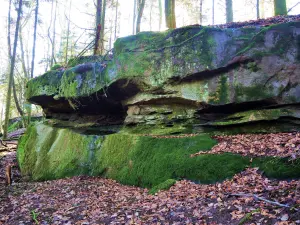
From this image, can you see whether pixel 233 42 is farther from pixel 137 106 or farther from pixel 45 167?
pixel 45 167

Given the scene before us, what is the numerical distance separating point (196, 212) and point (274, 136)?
3.75 metres

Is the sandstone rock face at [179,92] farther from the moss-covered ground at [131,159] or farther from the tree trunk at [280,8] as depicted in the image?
the tree trunk at [280,8]

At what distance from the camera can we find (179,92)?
904cm

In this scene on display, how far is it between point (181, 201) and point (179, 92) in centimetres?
457

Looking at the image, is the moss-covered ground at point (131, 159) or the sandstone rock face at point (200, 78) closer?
the moss-covered ground at point (131, 159)

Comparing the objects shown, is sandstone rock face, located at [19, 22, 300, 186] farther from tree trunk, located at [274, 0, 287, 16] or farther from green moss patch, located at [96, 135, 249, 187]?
tree trunk, located at [274, 0, 287, 16]

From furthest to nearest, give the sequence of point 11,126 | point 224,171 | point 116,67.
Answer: point 11,126 < point 116,67 < point 224,171

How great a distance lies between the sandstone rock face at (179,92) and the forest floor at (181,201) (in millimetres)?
652

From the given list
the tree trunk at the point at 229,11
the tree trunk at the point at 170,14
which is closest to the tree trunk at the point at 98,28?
the tree trunk at the point at 170,14

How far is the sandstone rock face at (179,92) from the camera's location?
7.94 m

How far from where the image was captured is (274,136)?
704cm

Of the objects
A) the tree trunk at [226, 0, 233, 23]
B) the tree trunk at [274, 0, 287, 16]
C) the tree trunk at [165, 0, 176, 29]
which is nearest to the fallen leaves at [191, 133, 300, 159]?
the tree trunk at [165, 0, 176, 29]

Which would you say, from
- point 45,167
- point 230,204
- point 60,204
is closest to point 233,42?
point 230,204

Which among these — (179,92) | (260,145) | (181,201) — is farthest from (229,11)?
(181,201)
